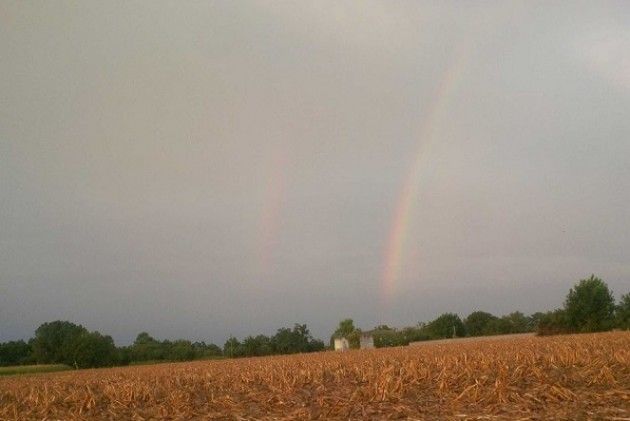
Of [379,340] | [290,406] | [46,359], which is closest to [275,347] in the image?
[379,340]

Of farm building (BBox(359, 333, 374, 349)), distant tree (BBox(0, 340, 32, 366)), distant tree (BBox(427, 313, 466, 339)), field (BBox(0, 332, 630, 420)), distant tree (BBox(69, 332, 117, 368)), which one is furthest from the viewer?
distant tree (BBox(427, 313, 466, 339))

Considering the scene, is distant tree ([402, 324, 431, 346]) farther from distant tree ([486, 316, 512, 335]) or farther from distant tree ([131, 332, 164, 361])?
distant tree ([131, 332, 164, 361])

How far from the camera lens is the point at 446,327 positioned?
12925cm

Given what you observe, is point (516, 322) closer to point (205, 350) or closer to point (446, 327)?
point (446, 327)

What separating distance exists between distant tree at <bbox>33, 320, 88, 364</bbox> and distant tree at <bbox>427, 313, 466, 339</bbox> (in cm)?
6747

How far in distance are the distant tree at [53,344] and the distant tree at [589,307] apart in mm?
66852

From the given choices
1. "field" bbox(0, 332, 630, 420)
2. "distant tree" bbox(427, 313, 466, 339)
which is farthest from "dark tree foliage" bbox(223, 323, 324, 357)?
"field" bbox(0, 332, 630, 420)

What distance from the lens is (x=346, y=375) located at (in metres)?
17.6

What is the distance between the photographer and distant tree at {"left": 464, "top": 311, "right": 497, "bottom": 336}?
439ft

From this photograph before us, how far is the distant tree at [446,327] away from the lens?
419 ft

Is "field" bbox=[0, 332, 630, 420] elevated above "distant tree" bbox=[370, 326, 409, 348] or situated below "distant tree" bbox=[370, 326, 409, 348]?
below

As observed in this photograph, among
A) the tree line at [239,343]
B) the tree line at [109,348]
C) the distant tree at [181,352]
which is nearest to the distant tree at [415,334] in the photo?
the tree line at [239,343]

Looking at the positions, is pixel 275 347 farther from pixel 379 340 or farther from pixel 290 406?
pixel 290 406

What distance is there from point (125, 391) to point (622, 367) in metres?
11.7
